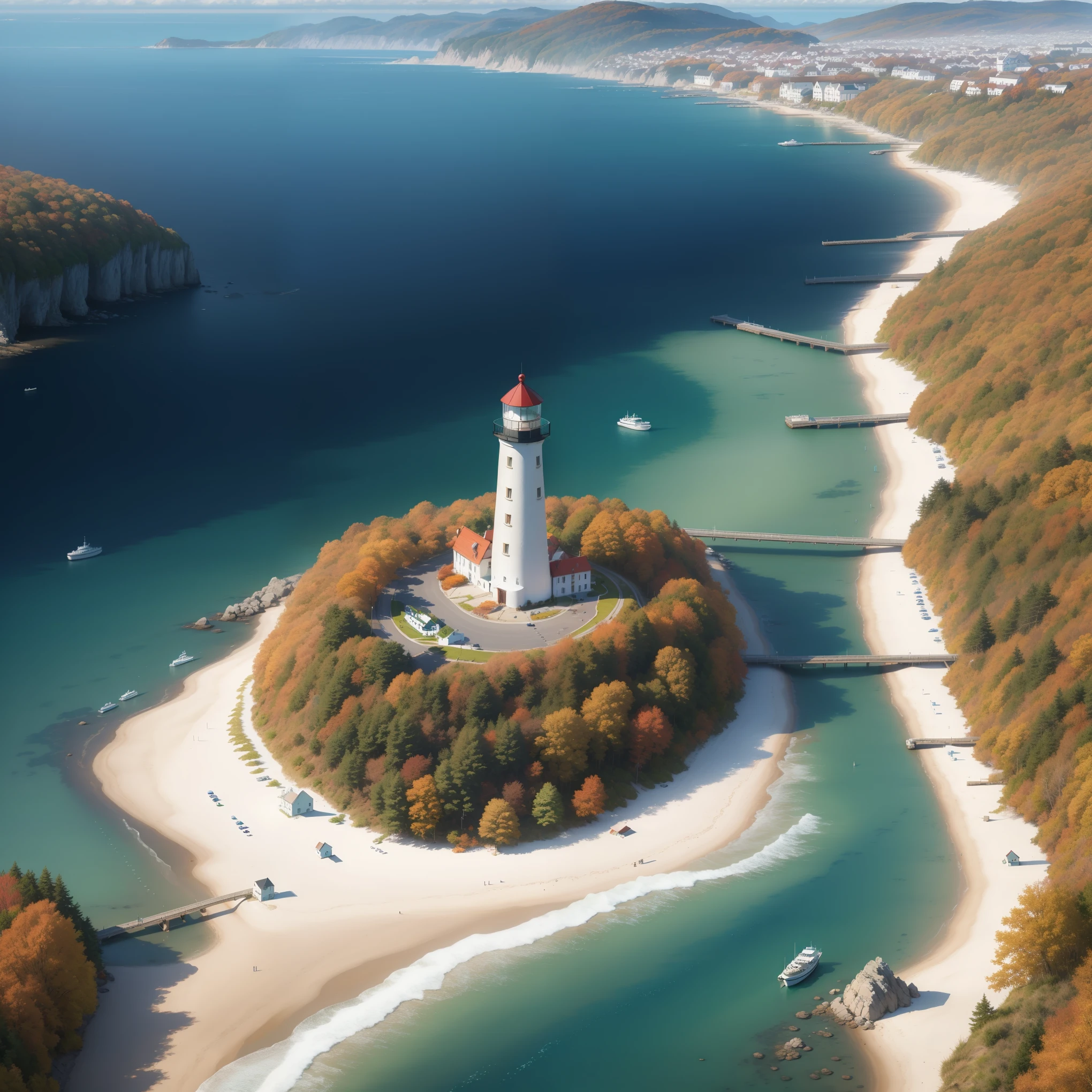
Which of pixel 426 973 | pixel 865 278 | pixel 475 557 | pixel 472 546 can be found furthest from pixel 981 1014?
pixel 865 278

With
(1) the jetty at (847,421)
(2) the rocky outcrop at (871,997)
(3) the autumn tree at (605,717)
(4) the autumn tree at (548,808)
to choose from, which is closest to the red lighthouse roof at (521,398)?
(3) the autumn tree at (605,717)

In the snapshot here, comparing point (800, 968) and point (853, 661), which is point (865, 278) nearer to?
point (853, 661)

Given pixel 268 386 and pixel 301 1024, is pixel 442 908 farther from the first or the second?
pixel 268 386

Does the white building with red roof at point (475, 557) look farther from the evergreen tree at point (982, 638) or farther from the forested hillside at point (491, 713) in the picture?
the evergreen tree at point (982, 638)

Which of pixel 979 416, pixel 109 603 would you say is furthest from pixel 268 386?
pixel 979 416

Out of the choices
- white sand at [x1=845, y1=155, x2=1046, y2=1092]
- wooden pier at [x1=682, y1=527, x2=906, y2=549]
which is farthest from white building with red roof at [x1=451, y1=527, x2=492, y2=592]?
white sand at [x1=845, y1=155, x2=1046, y2=1092]
